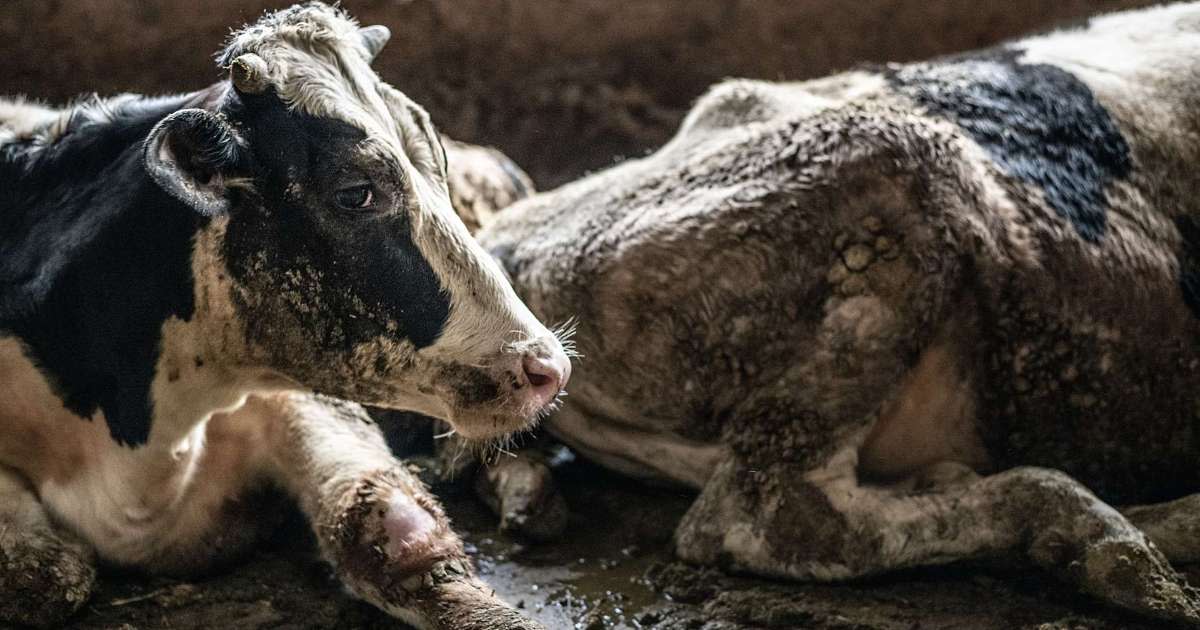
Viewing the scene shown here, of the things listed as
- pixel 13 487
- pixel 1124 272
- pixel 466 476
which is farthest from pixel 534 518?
pixel 1124 272

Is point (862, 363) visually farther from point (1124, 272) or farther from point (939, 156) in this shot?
point (1124, 272)

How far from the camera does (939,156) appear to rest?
10.8 ft

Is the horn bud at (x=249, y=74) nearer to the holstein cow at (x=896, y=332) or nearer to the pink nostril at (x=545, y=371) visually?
the pink nostril at (x=545, y=371)

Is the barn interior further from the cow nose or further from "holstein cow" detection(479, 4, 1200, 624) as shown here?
the cow nose

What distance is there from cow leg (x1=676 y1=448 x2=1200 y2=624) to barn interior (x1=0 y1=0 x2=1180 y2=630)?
7 cm

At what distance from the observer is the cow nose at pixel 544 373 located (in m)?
2.59

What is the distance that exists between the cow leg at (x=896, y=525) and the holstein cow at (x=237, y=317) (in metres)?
0.66

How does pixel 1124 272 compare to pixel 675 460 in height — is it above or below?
above

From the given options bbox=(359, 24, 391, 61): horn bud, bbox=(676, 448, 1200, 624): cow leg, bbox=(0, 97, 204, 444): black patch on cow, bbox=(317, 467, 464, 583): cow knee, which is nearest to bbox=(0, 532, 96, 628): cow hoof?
bbox=(0, 97, 204, 444): black patch on cow

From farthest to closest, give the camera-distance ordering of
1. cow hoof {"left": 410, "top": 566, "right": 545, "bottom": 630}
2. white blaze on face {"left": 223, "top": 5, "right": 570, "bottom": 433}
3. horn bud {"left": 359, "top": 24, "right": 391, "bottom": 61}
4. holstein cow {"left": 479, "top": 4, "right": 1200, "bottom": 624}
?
holstein cow {"left": 479, "top": 4, "right": 1200, "bottom": 624}, horn bud {"left": 359, "top": 24, "right": 391, "bottom": 61}, cow hoof {"left": 410, "top": 566, "right": 545, "bottom": 630}, white blaze on face {"left": 223, "top": 5, "right": 570, "bottom": 433}

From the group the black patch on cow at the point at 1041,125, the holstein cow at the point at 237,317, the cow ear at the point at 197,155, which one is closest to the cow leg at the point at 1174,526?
the black patch on cow at the point at 1041,125

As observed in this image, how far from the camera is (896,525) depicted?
3.05 m

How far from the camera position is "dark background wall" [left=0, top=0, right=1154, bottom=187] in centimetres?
529

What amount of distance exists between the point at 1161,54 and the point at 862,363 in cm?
159
